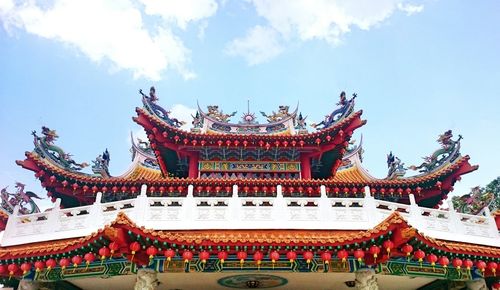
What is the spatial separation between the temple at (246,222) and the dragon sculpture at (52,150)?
0.12ft

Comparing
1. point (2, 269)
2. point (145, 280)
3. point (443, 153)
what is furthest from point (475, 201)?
point (2, 269)

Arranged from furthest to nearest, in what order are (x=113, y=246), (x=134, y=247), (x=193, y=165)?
(x=193, y=165), (x=134, y=247), (x=113, y=246)

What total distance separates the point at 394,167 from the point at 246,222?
6.92m

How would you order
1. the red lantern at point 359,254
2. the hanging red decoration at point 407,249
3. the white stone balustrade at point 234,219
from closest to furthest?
1. the hanging red decoration at point 407,249
2. the red lantern at point 359,254
3. the white stone balustrade at point 234,219

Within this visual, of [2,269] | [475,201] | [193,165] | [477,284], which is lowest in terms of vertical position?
[477,284]

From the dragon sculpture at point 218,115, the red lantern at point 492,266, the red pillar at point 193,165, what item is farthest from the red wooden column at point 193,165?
the red lantern at point 492,266

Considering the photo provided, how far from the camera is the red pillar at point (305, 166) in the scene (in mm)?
13422

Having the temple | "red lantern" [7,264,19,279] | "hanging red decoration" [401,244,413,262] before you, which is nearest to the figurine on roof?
the temple

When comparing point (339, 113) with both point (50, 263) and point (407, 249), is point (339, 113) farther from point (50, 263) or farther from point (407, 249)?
point (50, 263)

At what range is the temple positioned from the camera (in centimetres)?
803

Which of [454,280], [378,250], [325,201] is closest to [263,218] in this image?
[325,201]

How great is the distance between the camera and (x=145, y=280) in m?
8.47

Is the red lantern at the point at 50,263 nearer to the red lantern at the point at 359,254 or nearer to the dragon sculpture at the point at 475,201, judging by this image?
the red lantern at the point at 359,254

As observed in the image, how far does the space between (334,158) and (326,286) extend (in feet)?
17.5
